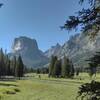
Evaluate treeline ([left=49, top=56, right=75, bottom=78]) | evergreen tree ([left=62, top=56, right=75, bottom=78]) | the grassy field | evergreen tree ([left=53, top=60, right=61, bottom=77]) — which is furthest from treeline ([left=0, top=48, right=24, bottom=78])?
the grassy field

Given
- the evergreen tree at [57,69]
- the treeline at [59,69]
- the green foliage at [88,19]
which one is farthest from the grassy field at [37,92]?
the evergreen tree at [57,69]

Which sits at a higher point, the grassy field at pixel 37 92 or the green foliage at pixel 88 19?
the green foliage at pixel 88 19

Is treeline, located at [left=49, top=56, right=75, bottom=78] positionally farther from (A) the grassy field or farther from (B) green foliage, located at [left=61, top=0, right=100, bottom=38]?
(B) green foliage, located at [left=61, top=0, right=100, bottom=38]

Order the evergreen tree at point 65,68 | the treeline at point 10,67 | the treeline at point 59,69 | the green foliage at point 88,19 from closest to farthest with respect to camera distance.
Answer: the green foliage at point 88,19 < the treeline at point 10,67 < the evergreen tree at point 65,68 < the treeline at point 59,69

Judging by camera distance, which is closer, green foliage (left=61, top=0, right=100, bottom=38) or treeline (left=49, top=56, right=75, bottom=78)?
green foliage (left=61, top=0, right=100, bottom=38)

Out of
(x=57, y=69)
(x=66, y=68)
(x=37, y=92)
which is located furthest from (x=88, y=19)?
(x=57, y=69)

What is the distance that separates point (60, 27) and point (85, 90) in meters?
2.17

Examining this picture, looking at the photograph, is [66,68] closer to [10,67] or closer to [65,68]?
[65,68]

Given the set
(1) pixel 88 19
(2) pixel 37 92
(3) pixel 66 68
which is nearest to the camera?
(1) pixel 88 19

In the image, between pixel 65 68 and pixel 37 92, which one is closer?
pixel 37 92

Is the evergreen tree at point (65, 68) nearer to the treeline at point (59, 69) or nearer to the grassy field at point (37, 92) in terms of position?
the treeline at point (59, 69)

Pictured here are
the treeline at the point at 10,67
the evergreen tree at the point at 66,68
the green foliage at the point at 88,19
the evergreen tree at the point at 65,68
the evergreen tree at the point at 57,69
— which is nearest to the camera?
the green foliage at the point at 88,19

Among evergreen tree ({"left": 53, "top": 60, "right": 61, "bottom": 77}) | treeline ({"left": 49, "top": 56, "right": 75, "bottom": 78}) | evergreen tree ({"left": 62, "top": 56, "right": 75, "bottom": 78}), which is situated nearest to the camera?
evergreen tree ({"left": 62, "top": 56, "right": 75, "bottom": 78})

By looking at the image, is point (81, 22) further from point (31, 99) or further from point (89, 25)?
→ point (31, 99)
